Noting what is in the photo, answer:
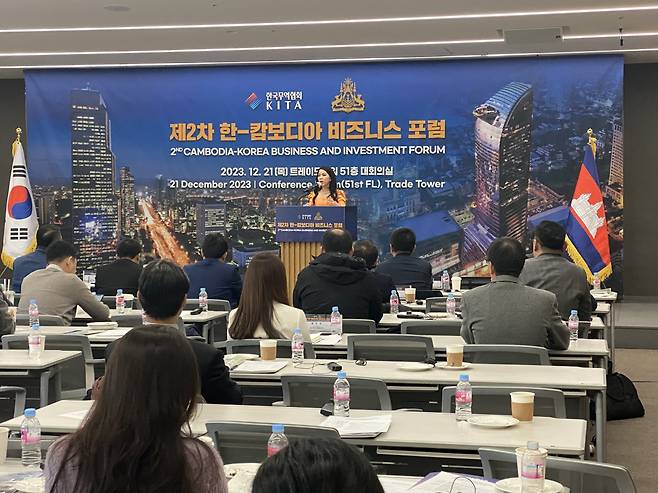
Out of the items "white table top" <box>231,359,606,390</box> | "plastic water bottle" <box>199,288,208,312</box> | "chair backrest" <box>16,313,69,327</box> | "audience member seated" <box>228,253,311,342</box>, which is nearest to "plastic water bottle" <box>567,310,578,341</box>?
"white table top" <box>231,359,606,390</box>

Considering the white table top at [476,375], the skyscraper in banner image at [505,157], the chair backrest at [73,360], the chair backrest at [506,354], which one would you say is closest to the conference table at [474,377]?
the white table top at [476,375]

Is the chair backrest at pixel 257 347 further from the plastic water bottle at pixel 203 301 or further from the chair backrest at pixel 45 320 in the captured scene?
the plastic water bottle at pixel 203 301

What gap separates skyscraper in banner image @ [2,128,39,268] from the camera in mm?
13695

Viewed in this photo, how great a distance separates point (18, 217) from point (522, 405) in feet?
37.2

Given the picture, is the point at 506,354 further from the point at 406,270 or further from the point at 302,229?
the point at 302,229

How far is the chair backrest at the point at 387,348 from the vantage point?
5.34m

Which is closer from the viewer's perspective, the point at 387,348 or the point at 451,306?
the point at 387,348

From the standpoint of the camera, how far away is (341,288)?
659cm

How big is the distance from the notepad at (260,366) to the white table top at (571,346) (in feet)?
2.23

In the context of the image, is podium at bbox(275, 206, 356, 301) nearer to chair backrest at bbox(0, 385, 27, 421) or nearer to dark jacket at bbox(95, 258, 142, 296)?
dark jacket at bbox(95, 258, 142, 296)

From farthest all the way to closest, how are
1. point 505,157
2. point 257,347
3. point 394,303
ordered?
point 505,157 → point 394,303 → point 257,347

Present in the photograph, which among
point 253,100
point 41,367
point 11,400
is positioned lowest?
point 11,400

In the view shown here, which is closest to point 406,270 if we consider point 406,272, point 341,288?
point 406,272

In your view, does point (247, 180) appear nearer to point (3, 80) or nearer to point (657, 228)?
point (3, 80)
